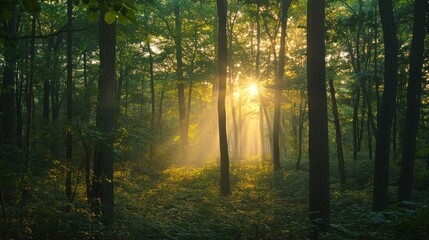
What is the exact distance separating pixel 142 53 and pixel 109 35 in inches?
819

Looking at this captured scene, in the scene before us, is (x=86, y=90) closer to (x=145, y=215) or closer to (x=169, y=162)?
(x=145, y=215)

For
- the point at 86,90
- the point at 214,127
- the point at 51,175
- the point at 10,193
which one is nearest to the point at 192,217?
the point at 51,175

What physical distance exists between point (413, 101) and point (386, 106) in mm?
848

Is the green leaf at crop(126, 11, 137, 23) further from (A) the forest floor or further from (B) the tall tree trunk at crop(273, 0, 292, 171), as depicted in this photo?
(B) the tall tree trunk at crop(273, 0, 292, 171)

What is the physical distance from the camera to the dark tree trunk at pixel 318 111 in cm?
820

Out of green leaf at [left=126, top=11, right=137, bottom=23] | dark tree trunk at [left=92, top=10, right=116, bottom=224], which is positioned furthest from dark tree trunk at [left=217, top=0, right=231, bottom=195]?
green leaf at [left=126, top=11, right=137, bottom=23]

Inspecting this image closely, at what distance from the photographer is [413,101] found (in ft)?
36.6

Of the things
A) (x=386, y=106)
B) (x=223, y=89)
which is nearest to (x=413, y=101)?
(x=386, y=106)

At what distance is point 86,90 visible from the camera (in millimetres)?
10898

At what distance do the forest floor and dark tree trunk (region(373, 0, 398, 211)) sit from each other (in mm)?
1160

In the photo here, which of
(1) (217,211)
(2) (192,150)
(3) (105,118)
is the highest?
(3) (105,118)

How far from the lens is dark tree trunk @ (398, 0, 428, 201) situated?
433 inches

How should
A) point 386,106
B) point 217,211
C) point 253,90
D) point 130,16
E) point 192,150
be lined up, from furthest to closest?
point 253,90 < point 192,150 < point 217,211 < point 386,106 < point 130,16

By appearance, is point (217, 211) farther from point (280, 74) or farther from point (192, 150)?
point (192, 150)
